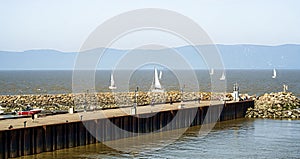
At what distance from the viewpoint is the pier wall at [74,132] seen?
3596cm

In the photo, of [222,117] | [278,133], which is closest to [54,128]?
[278,133]

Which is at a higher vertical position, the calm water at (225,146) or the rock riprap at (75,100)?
the rock riprap at (75,100)

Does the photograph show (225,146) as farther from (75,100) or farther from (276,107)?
(75,100)

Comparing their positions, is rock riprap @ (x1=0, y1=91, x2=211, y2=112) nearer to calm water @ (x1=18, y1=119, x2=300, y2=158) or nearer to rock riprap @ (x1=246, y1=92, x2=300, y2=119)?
rock riprap @ (x1=246, y1=92, x2=300, y2=119)

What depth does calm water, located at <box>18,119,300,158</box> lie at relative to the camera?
39156 millimetres

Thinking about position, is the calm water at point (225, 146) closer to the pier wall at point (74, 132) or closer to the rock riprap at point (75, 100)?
the pier wall at point (74, 132)

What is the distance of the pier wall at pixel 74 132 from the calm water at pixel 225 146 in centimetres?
63

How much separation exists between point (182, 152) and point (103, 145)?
225 inches

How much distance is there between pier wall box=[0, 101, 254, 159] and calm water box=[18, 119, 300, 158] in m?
0.63

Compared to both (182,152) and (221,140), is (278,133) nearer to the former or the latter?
(221,140)

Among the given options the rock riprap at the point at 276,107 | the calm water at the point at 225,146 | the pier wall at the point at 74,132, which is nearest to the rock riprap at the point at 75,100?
the rock riprap at the point at 276,107

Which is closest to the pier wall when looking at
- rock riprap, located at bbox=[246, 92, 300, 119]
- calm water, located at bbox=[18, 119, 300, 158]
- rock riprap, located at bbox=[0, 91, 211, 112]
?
calm water, located at bbox=[18, 119, 300, 158]

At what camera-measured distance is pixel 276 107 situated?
6912cm

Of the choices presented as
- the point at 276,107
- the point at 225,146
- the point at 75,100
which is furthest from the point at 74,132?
the point at 75,100
